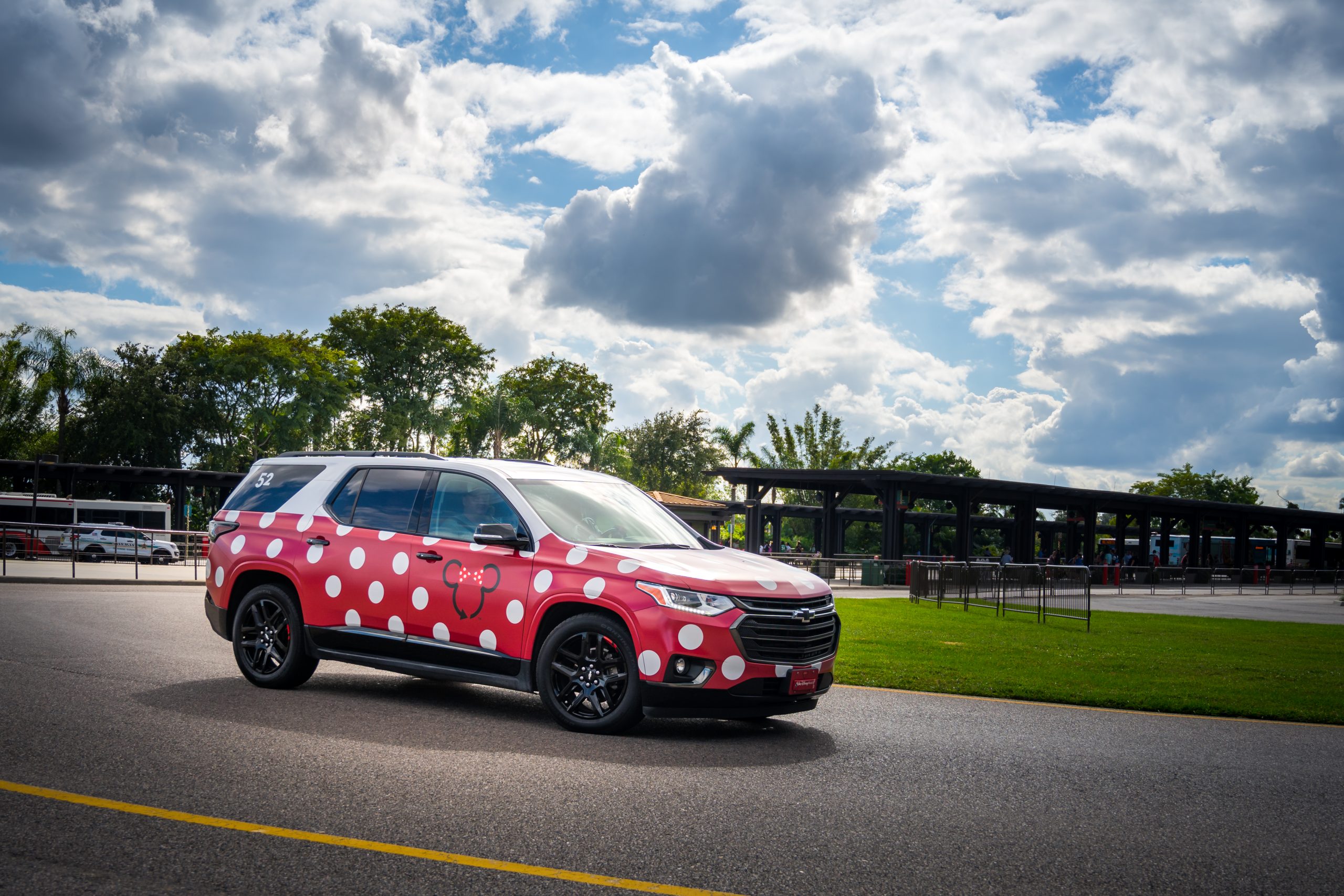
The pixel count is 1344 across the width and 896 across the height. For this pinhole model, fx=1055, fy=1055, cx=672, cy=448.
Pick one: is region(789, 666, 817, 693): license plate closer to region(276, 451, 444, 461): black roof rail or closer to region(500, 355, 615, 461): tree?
region(276, 451, 444, 461): black roof rail

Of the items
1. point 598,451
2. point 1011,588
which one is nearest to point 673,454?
point 598,451

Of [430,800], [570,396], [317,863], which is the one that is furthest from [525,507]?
[570,396]

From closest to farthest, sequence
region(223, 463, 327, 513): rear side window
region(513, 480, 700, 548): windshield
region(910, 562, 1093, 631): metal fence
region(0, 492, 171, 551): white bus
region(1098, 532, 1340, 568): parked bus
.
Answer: region(513, 480, 700, 548): windshield
region(223, 463, 327, 513): rear side window
region(910, 562, 1093, 631): metal fence
region(0, 492, 171, 551): white bus
region(1098, 532, 1340, 568): parked bus

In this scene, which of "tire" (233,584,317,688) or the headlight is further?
"tire" (233,584,317,688)

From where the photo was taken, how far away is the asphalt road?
4.41 metres

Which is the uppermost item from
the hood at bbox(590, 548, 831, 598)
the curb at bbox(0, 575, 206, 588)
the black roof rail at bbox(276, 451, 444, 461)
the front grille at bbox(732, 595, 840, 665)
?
the black roof rail at bbox(276, 451, 444, 461)

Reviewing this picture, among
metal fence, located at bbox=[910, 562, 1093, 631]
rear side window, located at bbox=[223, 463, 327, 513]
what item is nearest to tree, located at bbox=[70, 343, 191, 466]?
metal fence, located at bbox=[910, 562, 1093, 631]

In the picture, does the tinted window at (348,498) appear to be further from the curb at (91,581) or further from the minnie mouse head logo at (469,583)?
the curb at (91,581)

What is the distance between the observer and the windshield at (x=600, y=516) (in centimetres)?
791

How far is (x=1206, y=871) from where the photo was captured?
468 cm

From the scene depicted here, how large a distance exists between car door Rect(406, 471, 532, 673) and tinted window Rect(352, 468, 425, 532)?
196 mm

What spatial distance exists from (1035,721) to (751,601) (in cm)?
322

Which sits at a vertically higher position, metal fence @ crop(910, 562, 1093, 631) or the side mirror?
the side mirror

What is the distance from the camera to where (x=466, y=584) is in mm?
7852
